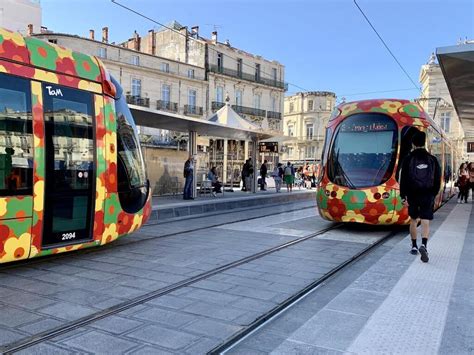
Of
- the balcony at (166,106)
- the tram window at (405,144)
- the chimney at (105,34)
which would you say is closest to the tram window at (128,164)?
the tram window at (405,144)

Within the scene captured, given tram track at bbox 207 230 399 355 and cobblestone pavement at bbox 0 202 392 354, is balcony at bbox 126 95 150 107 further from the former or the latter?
tram track at bbox 207 230 399 355

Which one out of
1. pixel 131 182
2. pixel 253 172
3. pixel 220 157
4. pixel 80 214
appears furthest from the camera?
pixel 220 157

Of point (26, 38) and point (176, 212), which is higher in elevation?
point (26, 38)

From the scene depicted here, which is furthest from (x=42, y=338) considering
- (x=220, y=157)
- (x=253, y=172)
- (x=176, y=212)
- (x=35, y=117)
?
(x=220, y=157)

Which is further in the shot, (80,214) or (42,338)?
(80,214)

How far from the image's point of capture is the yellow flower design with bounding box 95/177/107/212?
23.0 ft

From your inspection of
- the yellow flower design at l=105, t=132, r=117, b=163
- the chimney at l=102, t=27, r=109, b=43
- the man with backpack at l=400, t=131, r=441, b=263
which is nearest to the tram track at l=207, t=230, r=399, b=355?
the man with backpack at l=400, t=131, r=441, b=263

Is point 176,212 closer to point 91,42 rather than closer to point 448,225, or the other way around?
point 448,225

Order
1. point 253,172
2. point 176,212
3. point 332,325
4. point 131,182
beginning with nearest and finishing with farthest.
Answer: point 332,325 < point 131,182 < point 176,212 < point 253,172

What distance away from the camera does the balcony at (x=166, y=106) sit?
41938mm

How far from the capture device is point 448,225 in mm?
11672

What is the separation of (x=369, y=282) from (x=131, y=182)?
4.24m

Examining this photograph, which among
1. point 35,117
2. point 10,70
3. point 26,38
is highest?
point 26,38

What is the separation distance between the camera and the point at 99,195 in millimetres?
7066
